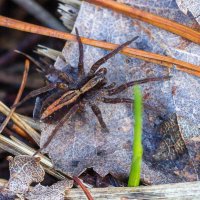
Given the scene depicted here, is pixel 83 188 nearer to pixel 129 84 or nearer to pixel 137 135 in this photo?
pixel 137 135

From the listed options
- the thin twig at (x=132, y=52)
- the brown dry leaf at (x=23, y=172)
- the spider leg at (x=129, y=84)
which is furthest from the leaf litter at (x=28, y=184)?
the thin twig at (x=132, y=52)

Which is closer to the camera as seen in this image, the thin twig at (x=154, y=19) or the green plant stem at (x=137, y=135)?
the green plant stem at (x=137, y=135)

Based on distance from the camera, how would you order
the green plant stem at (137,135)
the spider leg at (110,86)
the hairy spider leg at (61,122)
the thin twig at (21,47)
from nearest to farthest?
the green plant stem at (137,135)
the hairy spider leg at (61,122)
the spider leg at (110,86)
the thin twig at (21,47)

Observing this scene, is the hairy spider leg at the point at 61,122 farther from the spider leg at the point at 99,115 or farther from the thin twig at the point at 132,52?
the thin twig at the point at 132,52

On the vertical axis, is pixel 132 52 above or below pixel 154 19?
below

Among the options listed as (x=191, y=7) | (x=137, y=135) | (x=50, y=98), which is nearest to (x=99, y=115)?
(x=50, y=98)

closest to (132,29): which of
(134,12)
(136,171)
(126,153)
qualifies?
(134,12)

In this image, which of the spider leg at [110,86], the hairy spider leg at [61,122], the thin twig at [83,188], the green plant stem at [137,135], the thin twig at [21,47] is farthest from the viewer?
the thin twig at [21,47]

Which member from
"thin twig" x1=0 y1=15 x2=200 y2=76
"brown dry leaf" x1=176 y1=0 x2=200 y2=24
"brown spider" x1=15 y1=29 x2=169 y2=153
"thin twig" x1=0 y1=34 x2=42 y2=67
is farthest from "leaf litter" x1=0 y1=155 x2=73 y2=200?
"brown dry leaf" x1=176 y1=0 x2=200 y2=24
